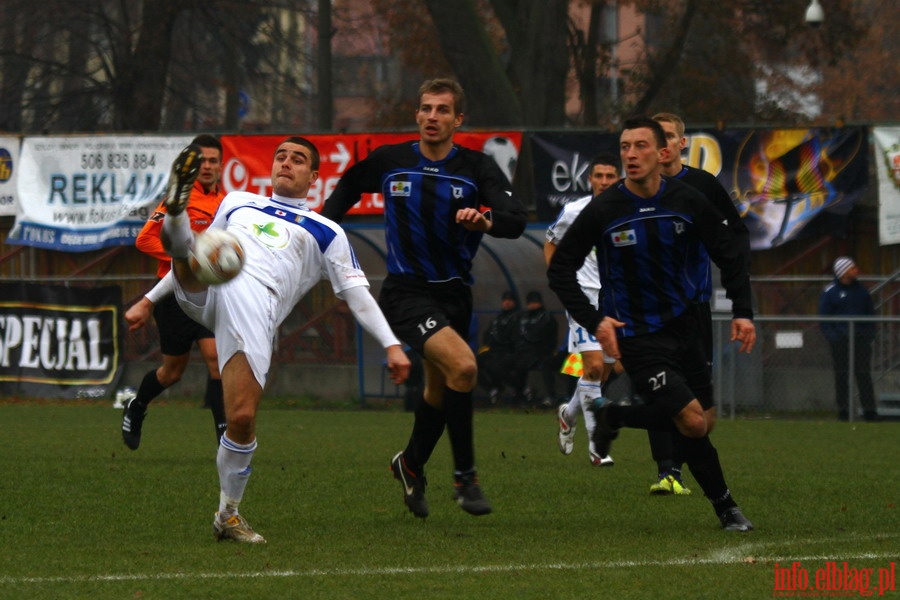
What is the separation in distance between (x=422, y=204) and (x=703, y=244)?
1.44 metres

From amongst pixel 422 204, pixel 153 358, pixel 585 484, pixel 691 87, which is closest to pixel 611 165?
pixel 585 484

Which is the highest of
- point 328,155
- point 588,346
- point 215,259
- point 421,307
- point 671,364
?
point 328,155

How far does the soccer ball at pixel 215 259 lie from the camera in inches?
258

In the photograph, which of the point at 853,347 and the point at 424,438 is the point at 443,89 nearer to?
the point at 424,438

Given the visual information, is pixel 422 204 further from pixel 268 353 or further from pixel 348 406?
pixel 348 406

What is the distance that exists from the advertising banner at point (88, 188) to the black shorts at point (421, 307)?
1402 cm

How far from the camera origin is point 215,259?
6559 mm

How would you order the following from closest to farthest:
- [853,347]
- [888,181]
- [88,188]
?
[853,347]
[888,181]
[88,188]

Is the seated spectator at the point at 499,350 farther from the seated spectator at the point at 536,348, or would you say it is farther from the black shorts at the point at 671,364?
the black shorts at the point at 671,364

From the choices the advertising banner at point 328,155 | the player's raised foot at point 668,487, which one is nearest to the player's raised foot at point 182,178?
the player's raised foot at point 668,487

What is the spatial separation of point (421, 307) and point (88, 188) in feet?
48.9

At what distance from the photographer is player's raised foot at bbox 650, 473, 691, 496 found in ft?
31.0

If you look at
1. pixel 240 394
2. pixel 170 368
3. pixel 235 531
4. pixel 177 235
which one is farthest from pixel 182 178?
pixel 170 368

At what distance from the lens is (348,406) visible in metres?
20.3
